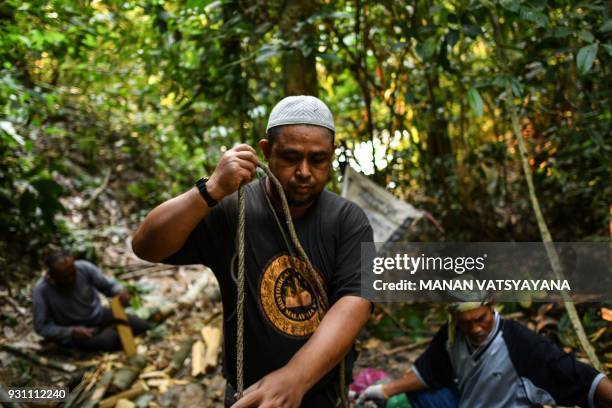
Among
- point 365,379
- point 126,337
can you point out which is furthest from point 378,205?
point 126,337

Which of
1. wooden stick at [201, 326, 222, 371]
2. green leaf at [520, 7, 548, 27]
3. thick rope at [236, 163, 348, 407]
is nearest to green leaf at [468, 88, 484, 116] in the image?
green leaf at [520, 7, 548, 27]

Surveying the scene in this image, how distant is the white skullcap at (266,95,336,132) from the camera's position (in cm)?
157

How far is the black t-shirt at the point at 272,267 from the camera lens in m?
1.60

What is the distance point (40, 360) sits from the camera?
4.41 meters

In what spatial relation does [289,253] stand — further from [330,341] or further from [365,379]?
[365,379]

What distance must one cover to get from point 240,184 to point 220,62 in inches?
116

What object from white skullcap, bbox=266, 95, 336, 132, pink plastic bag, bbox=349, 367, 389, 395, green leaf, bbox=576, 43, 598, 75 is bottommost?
pink plastic bag, bbox=349, 367, 389, 395

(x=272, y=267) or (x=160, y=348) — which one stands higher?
(x=272, y=267)

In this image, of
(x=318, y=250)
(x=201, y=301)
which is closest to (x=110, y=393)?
(x=201, y=301)

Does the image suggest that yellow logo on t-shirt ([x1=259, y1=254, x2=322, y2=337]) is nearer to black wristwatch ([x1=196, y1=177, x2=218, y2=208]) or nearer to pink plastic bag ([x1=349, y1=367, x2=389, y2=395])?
black wristwatch ([x1=196, y1=177, x2=218, y2=208])

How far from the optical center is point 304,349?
1419 mm

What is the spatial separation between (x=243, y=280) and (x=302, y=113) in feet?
1.86

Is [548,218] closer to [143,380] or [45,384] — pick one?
[143,380]

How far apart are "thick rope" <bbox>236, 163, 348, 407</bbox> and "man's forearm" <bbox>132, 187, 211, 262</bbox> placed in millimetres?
119
